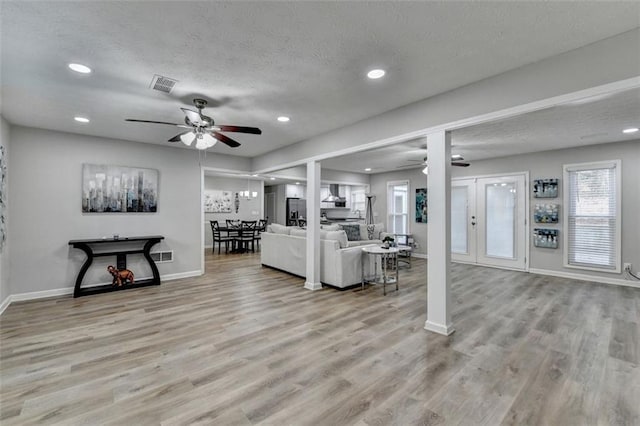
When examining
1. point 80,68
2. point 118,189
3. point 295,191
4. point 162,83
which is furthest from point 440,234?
point 295,191

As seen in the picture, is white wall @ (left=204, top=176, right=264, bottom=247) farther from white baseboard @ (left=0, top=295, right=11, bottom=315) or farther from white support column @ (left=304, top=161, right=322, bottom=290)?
white support column @ (left=304, top=161, right=322, bottom=290)

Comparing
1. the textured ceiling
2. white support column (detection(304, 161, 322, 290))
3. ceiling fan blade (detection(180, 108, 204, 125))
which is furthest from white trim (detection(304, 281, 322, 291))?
ceiling fan blade (detection(180, 108, 204, 125))

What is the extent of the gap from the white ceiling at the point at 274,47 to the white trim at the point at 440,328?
8.47ft

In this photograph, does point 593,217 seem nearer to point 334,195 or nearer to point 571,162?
point 571,162

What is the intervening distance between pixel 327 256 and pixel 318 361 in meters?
2.56

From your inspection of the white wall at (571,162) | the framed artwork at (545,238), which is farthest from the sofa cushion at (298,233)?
the framed artwork at (545,238)

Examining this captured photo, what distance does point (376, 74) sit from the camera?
276 cm

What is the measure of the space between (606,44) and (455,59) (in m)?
1.06

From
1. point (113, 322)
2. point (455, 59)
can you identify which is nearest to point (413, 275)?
point (455, 59)

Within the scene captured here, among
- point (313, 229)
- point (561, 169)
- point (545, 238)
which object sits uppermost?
point (561, 169)

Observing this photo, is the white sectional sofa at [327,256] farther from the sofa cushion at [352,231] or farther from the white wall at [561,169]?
the white wall at [561,169]

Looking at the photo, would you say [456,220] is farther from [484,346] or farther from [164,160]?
[164,160]

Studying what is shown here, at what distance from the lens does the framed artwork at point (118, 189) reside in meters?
4.89

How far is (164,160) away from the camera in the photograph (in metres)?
5.64
